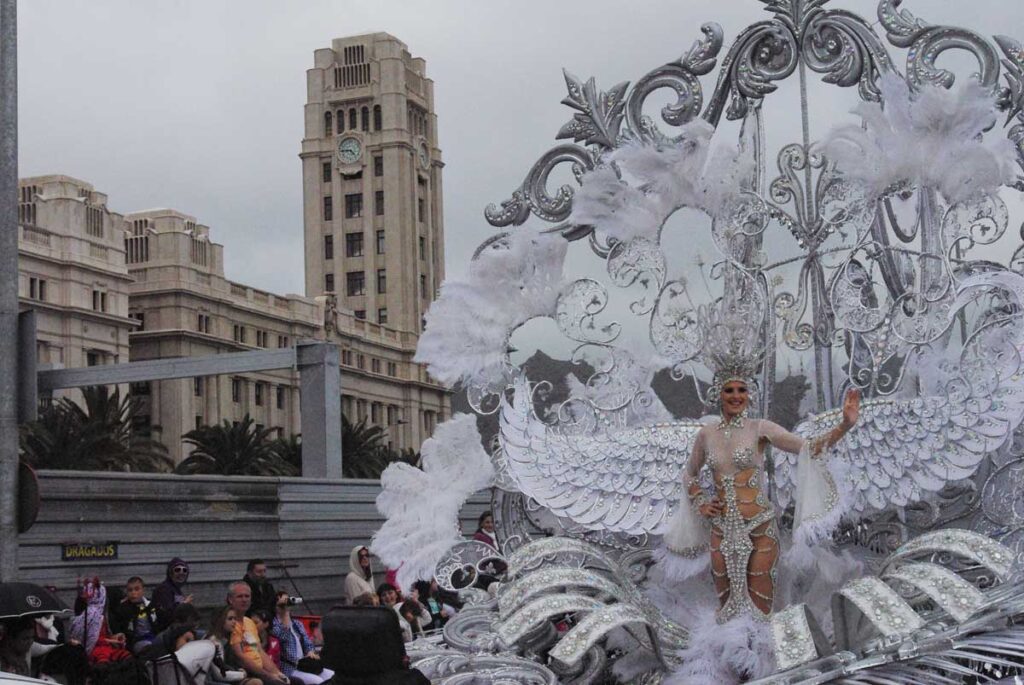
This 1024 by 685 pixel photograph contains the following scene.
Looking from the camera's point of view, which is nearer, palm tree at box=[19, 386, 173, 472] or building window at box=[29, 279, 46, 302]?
A: palm tree at box=[19, 386, 173, 472]

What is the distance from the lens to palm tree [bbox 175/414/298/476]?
1560 inches

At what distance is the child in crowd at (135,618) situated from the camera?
9953mm

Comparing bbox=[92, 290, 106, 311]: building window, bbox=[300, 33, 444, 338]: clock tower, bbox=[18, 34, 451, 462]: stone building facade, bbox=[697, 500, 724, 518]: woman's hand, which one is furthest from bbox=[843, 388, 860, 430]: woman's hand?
bbox=[300, 33, 444, 338]: clock tower

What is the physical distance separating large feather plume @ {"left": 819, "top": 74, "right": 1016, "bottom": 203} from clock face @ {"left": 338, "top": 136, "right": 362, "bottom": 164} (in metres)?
72.4

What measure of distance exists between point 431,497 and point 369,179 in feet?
237

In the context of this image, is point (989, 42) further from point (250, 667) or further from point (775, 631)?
point (250, 667)

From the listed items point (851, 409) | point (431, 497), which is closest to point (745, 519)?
point (851, 409)

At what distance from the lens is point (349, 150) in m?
80.4

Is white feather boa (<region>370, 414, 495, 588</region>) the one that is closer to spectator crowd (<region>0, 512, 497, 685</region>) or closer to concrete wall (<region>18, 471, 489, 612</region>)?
spectator crowd (<region>0, 512, 497, 685</region>)

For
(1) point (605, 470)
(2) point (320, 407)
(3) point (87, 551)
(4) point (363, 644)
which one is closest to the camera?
(4) point (363, 644)

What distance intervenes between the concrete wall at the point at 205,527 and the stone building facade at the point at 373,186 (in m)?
59.8

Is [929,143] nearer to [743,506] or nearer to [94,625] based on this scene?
[743,506]

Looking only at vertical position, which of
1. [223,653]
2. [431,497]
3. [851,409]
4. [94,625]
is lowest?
[223,653]

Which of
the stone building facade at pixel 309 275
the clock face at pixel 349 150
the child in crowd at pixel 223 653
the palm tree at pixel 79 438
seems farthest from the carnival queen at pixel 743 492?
the clock face at pixel 349 150
